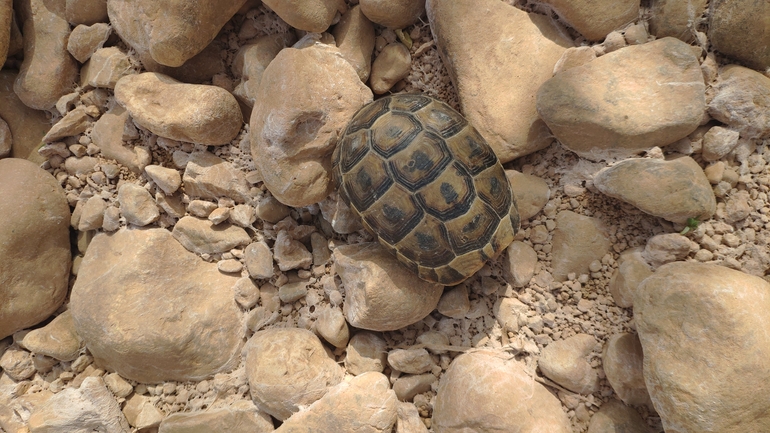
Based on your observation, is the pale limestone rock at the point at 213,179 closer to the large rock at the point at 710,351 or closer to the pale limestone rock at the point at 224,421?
the pale limestone rock at the point at 224,421

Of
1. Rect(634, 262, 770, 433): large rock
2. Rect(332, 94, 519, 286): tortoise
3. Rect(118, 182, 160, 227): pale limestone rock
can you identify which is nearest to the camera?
Rect(634, 262, 770, 433): large rock

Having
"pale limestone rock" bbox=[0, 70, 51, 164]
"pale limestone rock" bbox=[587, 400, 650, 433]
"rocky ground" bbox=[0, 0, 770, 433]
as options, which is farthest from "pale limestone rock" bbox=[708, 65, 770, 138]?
"pale limestone rock" bbox=[0, 70, 51, 164]

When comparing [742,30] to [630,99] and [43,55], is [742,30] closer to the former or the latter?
[630,99]

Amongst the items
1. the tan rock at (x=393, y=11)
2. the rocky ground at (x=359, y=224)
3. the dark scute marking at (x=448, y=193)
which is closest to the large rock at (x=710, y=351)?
the rocky ground at (x=359, y=224)

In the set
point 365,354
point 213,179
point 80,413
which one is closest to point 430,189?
point 365,354

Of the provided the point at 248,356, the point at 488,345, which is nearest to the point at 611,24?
the point at 488,345

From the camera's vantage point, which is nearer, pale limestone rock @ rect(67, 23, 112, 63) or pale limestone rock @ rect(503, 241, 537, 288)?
pale limestone rock @ rect(503, 241, 537, 288)

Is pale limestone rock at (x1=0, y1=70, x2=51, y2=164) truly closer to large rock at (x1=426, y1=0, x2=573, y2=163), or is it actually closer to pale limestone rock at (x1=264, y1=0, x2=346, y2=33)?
pale limestone rock at (x1=264, y1=0, x2=346, y2=33)
